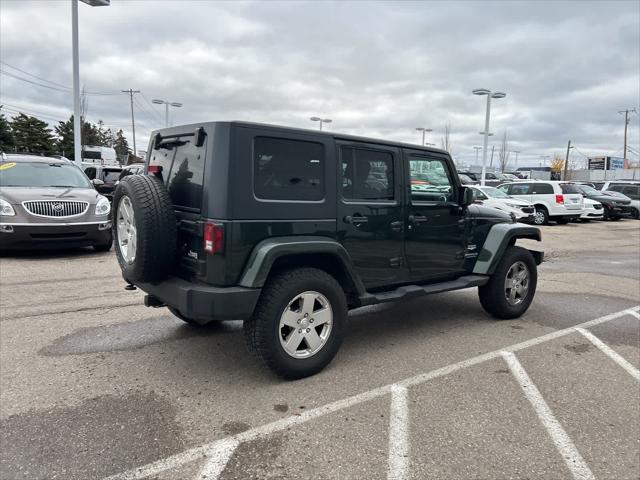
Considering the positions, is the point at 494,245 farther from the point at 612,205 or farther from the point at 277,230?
the point at 612,205

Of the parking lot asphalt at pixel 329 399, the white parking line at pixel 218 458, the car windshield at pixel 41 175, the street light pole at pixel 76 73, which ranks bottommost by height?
the white parking line at pixel 218 458

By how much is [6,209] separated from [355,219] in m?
6.64

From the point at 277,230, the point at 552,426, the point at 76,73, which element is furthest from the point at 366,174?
the point at 76,73

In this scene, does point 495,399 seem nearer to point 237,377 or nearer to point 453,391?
point 453,391

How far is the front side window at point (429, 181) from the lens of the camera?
4758 mm

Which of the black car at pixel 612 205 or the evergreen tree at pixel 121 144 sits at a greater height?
the evergreen tree at pixel 121 144

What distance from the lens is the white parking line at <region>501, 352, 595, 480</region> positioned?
2.80 m

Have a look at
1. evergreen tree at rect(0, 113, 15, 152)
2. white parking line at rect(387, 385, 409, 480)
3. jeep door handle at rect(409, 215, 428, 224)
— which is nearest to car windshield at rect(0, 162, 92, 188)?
jeep door handle at rect(409, 215, 428, 224)

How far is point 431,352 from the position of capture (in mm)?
4547

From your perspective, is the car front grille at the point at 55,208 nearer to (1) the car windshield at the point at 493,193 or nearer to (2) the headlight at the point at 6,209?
(2) the headlight at the point at 6,209

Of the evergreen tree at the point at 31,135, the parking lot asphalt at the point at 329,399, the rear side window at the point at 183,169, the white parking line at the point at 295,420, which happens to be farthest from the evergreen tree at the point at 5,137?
the white parking line at the point at 295,420

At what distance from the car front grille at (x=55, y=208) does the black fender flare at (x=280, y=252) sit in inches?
245

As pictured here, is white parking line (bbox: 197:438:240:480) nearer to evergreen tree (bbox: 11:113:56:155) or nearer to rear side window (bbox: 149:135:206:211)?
rear side window (bbox: 149:135:206:211)

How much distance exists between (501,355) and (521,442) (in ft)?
5.00
